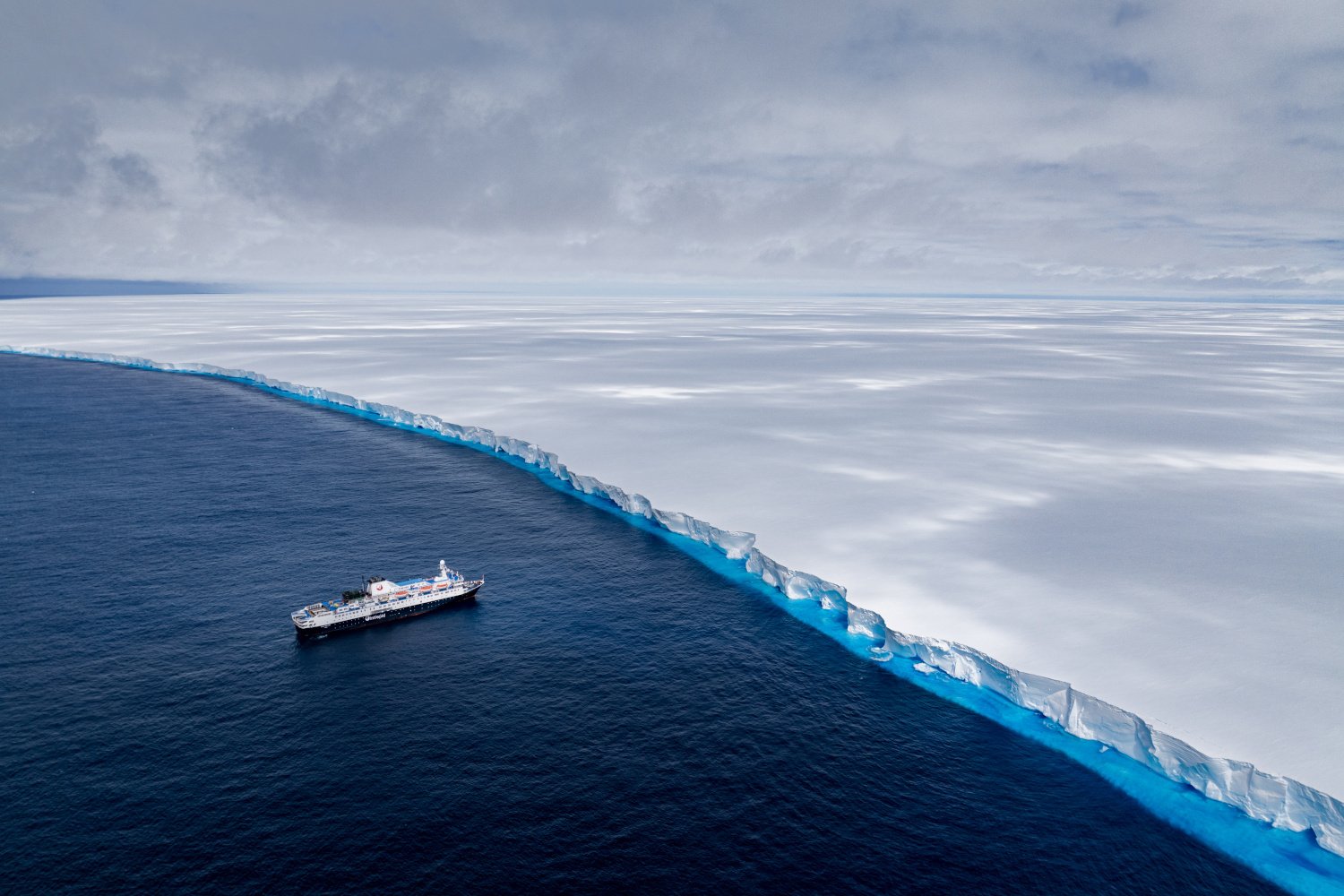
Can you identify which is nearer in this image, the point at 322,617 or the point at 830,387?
the point at 322,617

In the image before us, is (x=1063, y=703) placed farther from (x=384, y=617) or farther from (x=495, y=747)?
(x=384, y=617)

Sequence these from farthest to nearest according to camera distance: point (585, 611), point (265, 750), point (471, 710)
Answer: point (585, 611) < point (471, 710) < point (265, 750)

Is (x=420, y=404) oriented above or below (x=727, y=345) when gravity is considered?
below

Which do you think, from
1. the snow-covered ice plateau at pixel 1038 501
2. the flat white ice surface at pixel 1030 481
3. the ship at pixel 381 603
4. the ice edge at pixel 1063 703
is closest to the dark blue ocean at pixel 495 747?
the ship at pixel 381 603

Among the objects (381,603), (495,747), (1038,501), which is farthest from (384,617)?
(1038,501)

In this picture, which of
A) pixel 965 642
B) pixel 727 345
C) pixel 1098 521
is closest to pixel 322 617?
pixel 965 642

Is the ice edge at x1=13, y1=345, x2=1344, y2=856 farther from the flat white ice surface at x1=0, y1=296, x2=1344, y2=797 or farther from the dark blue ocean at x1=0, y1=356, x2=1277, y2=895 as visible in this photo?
the dark blue ocean at x1=0, y1=356, x2=1277, y2=895

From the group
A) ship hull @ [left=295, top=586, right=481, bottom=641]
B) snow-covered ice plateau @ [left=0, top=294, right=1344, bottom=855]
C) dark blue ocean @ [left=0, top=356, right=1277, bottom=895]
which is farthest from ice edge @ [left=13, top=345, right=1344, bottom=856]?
ship hull @ [left=295, top=586, right=481, bottom=641]

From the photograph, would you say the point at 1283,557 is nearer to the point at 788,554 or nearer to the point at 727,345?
the point at 788,554
